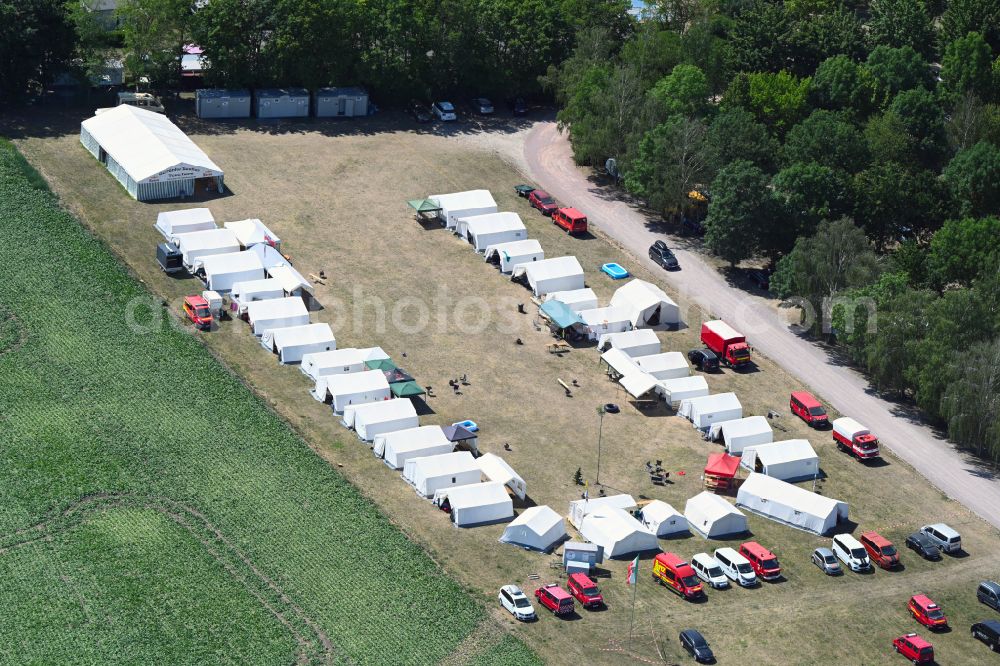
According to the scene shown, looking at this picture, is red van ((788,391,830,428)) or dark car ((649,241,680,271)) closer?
red van ((788,391,830,428))

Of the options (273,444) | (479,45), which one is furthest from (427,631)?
(479,45)

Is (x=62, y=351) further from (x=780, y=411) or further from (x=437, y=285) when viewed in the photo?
(x=780, y=411)

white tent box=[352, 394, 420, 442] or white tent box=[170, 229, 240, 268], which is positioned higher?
white tent box=[170, 229, 240, 268]

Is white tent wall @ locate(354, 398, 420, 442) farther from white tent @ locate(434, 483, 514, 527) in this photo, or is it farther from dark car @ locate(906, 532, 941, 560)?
dark car @ locate(906, 532, 941, 560)

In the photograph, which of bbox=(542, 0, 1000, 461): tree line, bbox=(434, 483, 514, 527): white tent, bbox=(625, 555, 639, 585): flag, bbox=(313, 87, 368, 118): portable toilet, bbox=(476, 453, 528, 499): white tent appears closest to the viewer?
bbox=(625, 555, 639, 585): flag

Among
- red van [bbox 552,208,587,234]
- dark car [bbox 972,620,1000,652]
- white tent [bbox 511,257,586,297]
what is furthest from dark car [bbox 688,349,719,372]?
dark car [bbox 972,620,1000,652]

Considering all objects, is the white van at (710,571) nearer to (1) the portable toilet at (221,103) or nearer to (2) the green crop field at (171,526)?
(2) the green crop field at (171,526)
